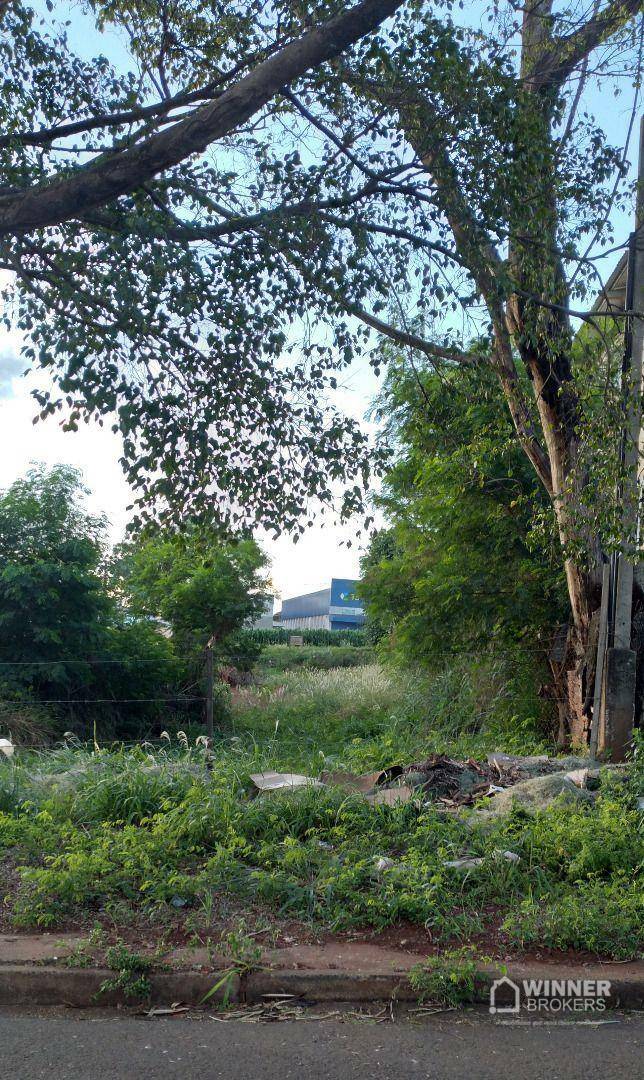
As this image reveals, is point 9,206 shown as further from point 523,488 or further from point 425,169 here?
point 523,488

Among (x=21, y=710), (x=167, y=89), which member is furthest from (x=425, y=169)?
(x=21, y=710)

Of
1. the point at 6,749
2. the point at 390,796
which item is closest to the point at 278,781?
the point at 390,796

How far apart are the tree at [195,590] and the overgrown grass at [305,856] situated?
11.4 m

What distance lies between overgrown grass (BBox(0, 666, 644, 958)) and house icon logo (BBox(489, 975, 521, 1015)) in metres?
0.44

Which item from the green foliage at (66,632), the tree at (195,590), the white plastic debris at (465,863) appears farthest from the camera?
the tree at (195,590)

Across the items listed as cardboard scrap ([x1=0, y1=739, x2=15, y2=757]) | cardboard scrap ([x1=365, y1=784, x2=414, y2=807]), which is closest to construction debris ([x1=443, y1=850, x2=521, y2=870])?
cardboard scrap ([x1=365, y1=784, x2=414, y2=807])

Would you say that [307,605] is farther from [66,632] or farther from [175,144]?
[175,144]

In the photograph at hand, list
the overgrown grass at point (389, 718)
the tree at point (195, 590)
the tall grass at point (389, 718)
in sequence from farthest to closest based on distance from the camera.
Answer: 1. the tree at point (195, 590)
2. the tall grass at point (389, 718)
3. the overgrown grass at point (389, 718)

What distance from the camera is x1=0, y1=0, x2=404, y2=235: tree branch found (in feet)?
22.7

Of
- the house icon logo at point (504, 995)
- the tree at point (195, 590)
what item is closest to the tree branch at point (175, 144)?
the house icon logo at point (504, 995)

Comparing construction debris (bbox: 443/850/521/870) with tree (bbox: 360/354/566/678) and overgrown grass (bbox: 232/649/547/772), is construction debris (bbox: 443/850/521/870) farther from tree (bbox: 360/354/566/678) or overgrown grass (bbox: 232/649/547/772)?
tree (bbox: 360/354/566/678)

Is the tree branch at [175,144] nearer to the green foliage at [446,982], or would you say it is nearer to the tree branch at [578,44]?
the tree branch at [578,44]

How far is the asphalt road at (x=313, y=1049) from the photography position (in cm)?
398

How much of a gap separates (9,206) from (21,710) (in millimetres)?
8956
